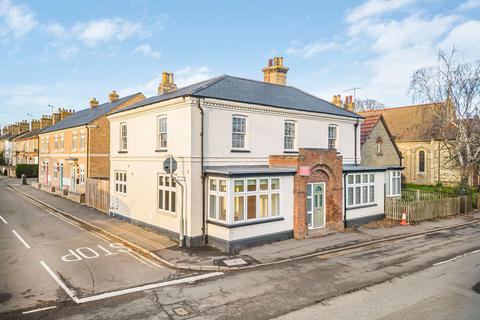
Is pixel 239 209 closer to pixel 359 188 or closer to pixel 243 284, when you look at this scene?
pixel 243 284

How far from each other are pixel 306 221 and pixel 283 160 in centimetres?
332

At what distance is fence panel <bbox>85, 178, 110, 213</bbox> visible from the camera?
23775mm

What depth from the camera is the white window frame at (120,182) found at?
2120 cm

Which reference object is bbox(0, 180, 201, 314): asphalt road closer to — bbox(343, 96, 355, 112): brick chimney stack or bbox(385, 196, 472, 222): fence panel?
bbox(385, 196, 472, 222): fence panel

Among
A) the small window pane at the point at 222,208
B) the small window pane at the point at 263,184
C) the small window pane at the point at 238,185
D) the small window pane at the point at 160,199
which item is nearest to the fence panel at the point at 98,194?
the small window pane at the point at 160,199

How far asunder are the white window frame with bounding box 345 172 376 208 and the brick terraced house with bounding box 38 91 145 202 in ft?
70.0

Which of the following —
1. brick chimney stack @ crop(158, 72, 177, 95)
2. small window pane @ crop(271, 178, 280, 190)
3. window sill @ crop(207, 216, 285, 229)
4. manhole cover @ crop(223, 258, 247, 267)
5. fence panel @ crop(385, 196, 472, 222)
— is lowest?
manhole cover @ crop(223, 258, 247, 267)

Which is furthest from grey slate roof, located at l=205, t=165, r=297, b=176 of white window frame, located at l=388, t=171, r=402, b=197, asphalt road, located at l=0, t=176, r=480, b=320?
white window frame, located at l=388, t=171, r=402, b=197

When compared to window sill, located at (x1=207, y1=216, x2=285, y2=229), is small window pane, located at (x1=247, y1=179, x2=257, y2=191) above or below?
above

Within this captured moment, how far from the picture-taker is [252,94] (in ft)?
61.9

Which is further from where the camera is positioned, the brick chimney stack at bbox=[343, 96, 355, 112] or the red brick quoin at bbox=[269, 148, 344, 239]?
the brick chimney stack at bbox=[343, 96, 355, 112]

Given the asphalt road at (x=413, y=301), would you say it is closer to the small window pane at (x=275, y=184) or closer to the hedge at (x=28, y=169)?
the small window pane at (x=275, y=184)

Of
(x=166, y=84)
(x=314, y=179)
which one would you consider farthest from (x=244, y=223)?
(x=166, y=84)

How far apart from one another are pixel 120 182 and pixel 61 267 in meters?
→ 9.75
